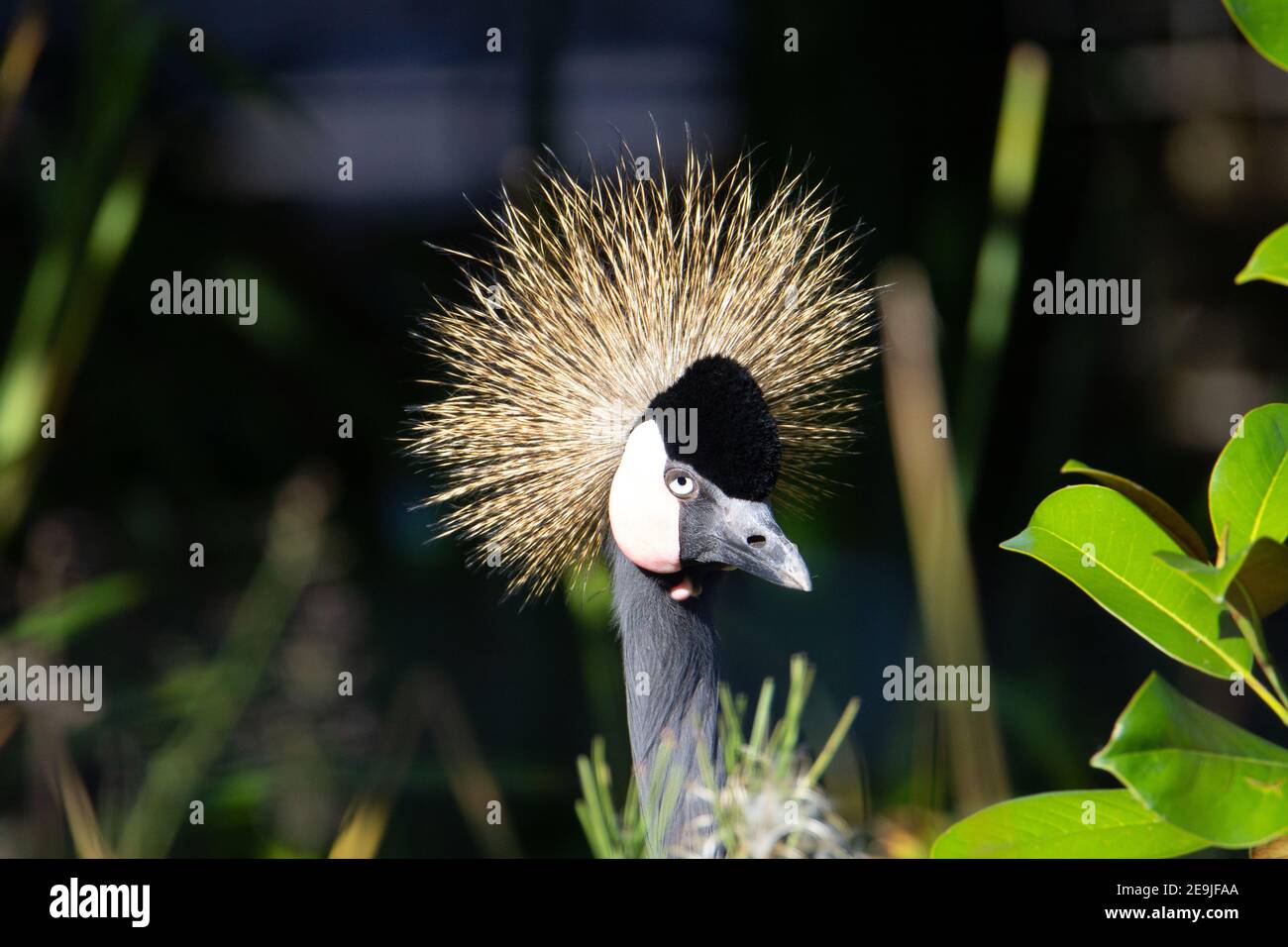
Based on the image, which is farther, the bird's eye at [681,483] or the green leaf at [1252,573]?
the bird's eye at [681,483]

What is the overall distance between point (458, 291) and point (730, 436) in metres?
1.14

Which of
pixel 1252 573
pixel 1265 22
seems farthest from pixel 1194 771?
pixel 1265 22

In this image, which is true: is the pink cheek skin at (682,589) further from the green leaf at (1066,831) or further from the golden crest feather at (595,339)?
the green leaf at (1066,831)

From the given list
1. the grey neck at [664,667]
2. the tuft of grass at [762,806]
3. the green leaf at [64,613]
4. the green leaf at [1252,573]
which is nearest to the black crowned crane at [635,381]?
the grey neck at [664,667]

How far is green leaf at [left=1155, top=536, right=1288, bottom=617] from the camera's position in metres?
0.63

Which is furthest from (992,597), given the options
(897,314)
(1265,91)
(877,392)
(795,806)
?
(795,806)

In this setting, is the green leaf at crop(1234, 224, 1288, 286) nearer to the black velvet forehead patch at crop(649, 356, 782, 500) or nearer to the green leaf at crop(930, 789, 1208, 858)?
the green leaf at crop(930, 789, 1208, 858)

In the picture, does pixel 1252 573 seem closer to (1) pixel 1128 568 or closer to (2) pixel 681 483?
(1) pixel 1128 568

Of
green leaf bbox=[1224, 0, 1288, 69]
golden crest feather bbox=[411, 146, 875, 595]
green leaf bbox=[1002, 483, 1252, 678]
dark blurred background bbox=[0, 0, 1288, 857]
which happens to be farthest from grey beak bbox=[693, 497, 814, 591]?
dark blurred background bbox=[0, 0, 1288, 857]

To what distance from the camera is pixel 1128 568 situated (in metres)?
0.77

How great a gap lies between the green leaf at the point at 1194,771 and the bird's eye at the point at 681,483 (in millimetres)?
458

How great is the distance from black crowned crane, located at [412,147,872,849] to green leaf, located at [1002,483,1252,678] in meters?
0.33

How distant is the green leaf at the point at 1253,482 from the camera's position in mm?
743
